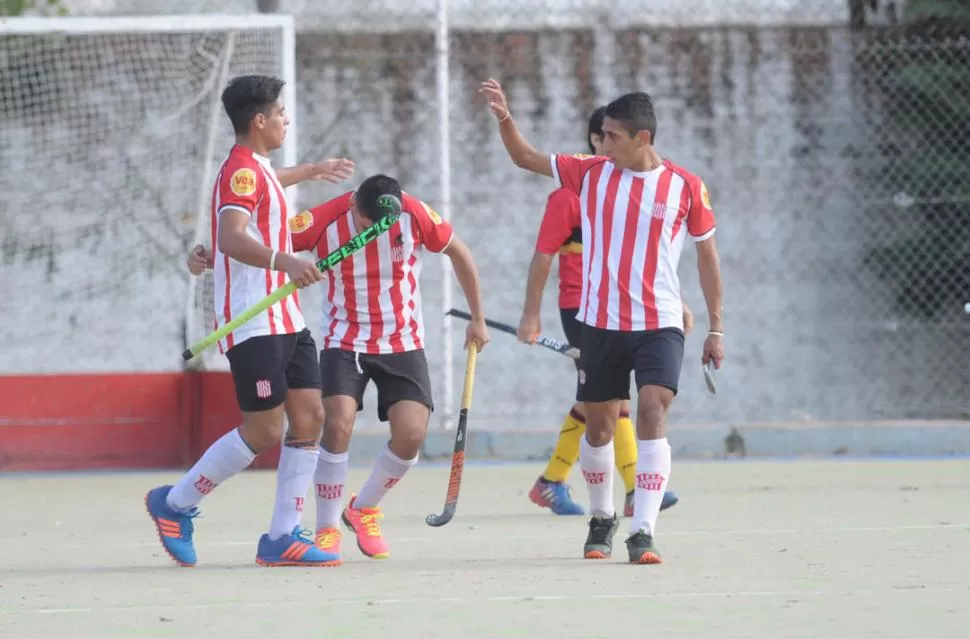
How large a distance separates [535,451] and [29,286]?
11.2ft

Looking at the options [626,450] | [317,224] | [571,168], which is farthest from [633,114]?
[626,450]

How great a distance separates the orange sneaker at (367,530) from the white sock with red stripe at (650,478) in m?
0.94

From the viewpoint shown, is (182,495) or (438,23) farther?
(438,23)

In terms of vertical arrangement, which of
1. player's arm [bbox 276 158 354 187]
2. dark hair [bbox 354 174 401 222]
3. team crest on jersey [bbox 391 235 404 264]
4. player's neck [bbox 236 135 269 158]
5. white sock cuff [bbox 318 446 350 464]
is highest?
player's neck [bbox 236 135 269 158]

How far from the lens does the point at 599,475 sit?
6.98 metres

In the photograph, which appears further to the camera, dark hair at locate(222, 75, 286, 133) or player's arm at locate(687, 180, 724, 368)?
player's arm at locate(687, 180, 724, 368)

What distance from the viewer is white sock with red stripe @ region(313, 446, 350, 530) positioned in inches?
266

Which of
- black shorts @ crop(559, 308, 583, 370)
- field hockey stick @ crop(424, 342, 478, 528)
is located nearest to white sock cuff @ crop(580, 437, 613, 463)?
field hockey stick @ crop(424, 342, 478, 528)

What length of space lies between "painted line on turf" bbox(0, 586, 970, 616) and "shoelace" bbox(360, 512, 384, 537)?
145 centimetres

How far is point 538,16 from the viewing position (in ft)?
40.6

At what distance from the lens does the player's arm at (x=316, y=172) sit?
702 cm

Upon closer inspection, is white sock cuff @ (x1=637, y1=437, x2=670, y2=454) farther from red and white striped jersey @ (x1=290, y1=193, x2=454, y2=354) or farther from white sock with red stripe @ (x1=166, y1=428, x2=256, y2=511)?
white sock with red stripe @ (x1=166, y1=428, x2=256, y2=511)

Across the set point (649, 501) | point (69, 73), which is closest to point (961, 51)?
point (69, 73)

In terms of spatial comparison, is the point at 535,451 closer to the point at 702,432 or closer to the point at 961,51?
the point at 702,432
